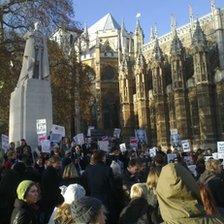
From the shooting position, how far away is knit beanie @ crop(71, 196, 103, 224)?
107 inches

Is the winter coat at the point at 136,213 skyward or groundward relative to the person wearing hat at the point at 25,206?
groundward

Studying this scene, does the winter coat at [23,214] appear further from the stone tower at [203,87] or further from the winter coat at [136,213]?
the stone tower at [203,87]

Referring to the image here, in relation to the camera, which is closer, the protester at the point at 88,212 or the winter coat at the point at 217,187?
the protester at the point at 88,212

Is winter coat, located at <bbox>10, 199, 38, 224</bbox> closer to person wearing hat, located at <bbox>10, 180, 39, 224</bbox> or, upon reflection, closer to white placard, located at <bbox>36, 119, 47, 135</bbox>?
person wearing hat, located at <bbox>10, 180, 39, 224</bbox>

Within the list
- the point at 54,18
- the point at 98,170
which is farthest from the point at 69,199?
the point at 54,18

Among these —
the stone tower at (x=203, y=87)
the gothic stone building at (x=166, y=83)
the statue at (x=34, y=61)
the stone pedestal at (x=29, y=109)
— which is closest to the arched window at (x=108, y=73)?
the gothic stone building at (x=166, y=83)

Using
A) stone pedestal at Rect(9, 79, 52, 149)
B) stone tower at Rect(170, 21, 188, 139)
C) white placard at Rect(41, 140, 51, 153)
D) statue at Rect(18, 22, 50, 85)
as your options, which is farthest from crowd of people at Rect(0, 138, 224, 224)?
stone tower at Rect(170, 21, 188, 139)

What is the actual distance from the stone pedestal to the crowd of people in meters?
4.29

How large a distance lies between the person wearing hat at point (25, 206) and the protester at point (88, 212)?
1.54 metres

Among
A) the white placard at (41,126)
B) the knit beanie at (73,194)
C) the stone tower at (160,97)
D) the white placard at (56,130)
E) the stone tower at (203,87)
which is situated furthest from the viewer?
the stone tower at (160,97)

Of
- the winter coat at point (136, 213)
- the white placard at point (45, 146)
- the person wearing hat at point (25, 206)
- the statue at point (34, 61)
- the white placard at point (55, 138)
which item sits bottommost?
the winter coat at point (136, 213)

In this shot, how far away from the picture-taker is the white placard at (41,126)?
1273 centimetres

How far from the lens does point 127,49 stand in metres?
50.6

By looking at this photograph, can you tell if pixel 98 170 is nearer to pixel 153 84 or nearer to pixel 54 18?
pixel 54 18
